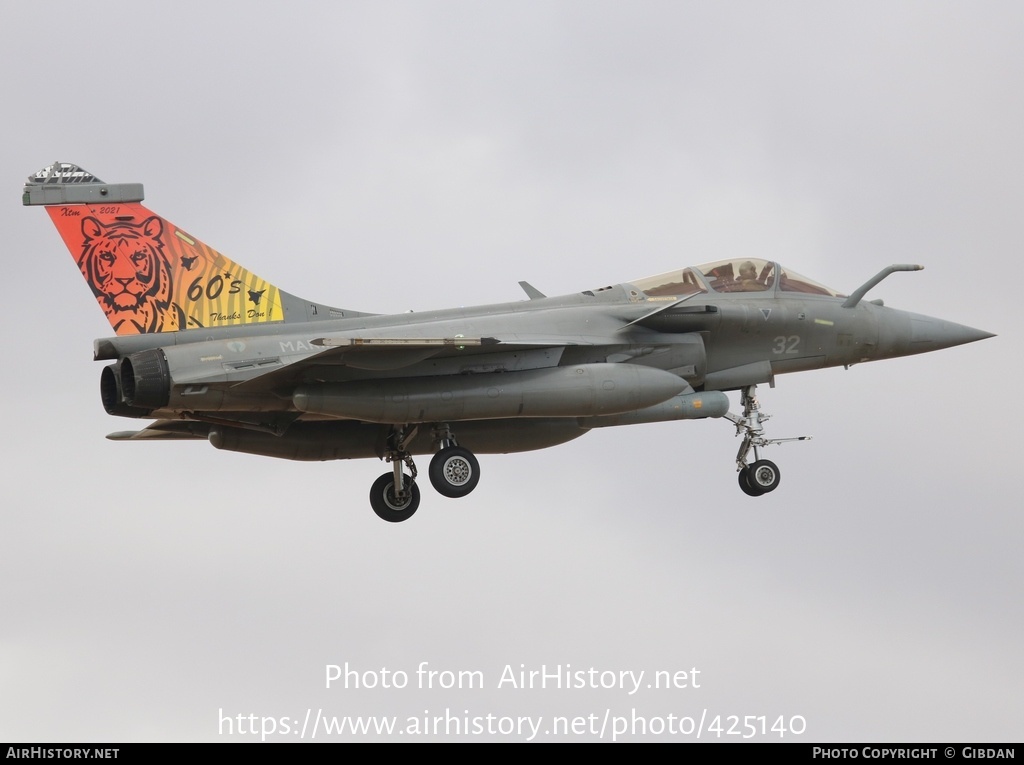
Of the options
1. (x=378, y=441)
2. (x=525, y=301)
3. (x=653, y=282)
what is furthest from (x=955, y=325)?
(x=378, y=441)

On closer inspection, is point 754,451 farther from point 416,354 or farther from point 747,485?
point 416,354

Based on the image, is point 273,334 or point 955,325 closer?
point 273,334

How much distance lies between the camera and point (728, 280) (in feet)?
83.0

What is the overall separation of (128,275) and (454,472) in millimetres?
4725

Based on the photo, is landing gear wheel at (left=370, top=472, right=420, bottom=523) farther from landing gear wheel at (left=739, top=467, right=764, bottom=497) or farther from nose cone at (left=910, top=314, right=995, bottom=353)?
nose cone at (left=910, top=314, right=995, bottom=353)

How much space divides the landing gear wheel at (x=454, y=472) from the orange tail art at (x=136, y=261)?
9.02ft

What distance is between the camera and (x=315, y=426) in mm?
24609

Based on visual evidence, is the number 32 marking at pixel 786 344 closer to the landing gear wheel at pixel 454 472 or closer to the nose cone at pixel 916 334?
the nose cone at pixel 916 334

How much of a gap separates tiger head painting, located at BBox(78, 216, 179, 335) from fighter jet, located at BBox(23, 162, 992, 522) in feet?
0.06

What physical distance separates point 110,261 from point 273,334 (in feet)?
7.18

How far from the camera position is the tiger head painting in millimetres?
22594
